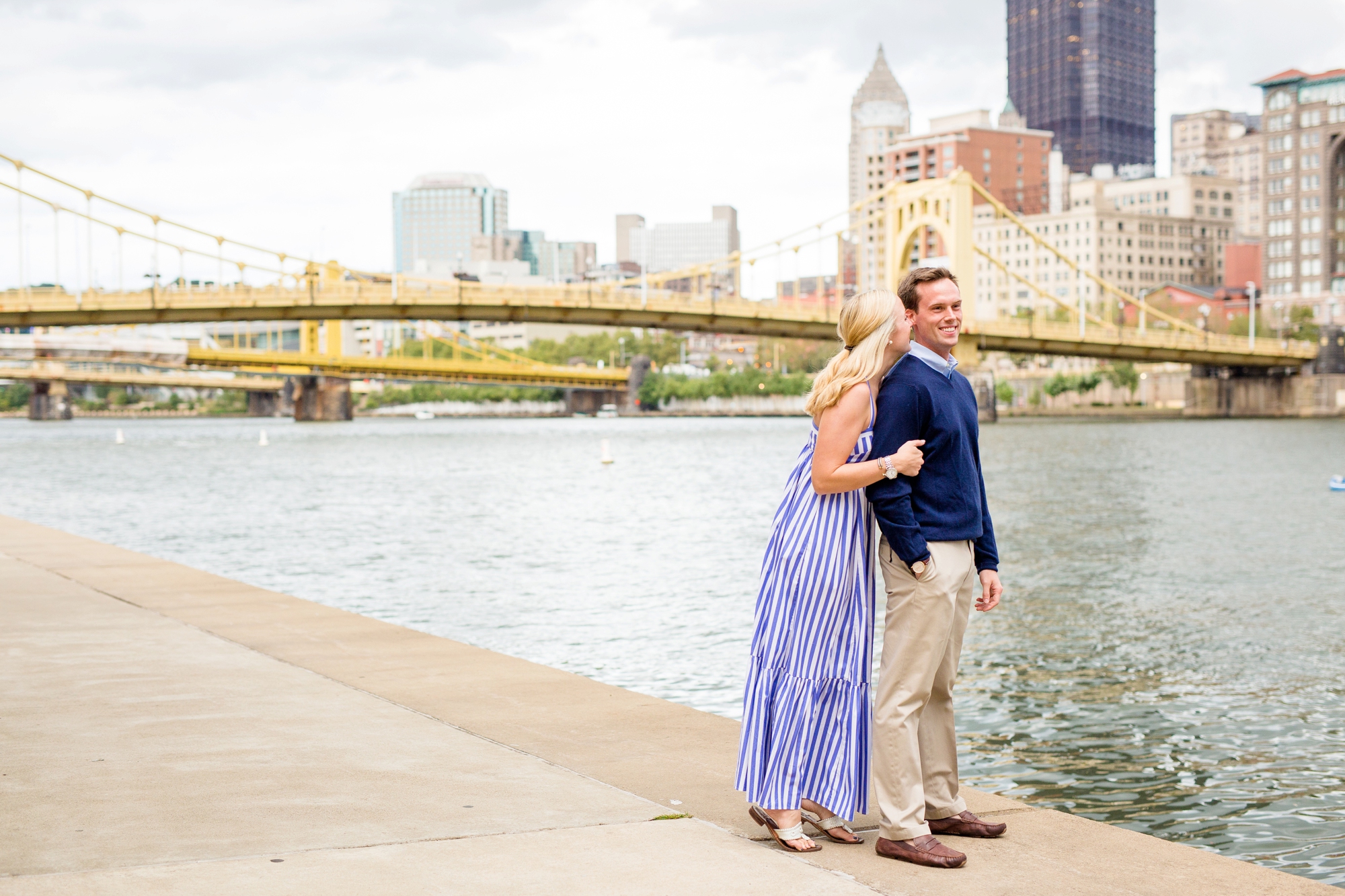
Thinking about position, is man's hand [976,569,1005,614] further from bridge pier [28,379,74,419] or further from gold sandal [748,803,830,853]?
bridge pier [28,379,74,419]

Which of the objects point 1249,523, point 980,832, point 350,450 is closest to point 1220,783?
point 980,832

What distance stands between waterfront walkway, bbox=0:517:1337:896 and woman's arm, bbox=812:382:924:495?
3.44 ft

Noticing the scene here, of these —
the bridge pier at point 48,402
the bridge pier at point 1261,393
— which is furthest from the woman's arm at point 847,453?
the bridge pier at point 48,402

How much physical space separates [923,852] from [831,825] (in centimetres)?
35

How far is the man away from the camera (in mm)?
4207

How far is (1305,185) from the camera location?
114250 mm

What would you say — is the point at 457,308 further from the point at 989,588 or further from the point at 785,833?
the point at 785,833

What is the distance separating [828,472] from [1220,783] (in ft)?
11.4

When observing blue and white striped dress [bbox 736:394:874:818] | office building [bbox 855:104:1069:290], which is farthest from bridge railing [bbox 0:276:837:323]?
office building [bbox 855:104:1069:290]

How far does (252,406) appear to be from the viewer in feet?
498

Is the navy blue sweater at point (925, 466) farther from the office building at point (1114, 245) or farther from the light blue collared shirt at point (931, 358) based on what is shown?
the office building at point (1114, 245)

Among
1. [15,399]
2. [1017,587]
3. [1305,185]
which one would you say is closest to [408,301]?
[1017,587]

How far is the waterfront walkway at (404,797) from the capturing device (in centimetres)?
371

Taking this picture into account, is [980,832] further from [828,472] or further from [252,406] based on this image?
[252,406]
